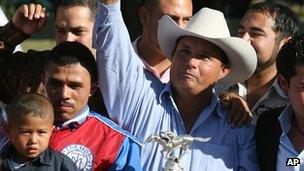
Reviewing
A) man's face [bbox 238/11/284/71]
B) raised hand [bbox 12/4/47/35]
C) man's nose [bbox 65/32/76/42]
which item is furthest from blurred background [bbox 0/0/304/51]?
man's face [bbox 238/11/284/71]

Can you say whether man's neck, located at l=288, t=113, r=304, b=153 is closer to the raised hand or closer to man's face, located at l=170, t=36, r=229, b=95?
man's face, located at l=170, t=36, r=229, b=95

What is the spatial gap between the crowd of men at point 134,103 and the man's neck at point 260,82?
2.08ft

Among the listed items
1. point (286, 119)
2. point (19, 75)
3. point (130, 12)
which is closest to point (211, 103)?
point (286, 119)

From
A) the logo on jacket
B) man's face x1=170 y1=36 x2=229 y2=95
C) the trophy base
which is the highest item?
man's face x1=170 y1=36 x2=229 y2=95

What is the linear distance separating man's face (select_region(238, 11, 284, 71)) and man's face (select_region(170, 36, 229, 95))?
34.7 inches

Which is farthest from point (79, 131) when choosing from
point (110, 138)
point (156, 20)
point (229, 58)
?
point (156, 20)

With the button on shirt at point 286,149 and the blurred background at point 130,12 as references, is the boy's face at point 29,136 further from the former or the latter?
the blurred background at point 130,12

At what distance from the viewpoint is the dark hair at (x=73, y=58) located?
4.03m

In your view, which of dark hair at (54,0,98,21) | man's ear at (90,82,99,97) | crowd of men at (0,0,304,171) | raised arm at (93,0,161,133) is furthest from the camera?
dark hair at (54,0,98,21)

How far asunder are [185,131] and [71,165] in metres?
0.66

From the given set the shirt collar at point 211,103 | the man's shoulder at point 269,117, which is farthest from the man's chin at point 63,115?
the man's shoulder at point 269,117

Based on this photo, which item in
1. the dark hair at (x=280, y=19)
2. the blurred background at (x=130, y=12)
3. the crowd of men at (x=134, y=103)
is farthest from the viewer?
the blurred background at (x=130, y=12)

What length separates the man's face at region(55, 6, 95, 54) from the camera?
15.7 ft

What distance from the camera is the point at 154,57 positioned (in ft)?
16.4
